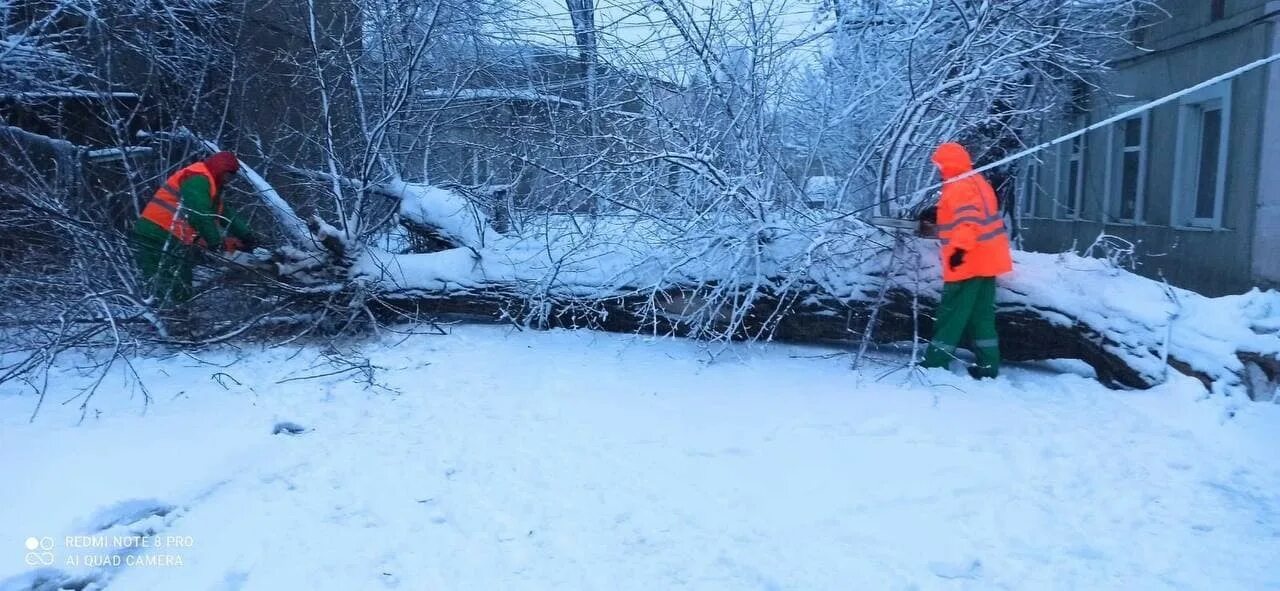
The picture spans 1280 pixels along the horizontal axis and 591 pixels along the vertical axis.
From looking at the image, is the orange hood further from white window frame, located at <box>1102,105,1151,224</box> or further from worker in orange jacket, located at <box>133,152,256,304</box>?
white window frame, located at <box>1102,105,1151,224</box>

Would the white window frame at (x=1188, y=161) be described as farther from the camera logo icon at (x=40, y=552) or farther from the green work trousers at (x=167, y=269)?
the camera logo icon at (x=40, y=552)

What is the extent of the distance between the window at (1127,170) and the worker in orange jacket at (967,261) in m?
7.48

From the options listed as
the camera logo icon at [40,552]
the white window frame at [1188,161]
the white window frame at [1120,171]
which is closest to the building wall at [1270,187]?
the white window frame at [1188,161]

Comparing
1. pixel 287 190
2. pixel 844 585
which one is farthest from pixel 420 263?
pixel 844 585

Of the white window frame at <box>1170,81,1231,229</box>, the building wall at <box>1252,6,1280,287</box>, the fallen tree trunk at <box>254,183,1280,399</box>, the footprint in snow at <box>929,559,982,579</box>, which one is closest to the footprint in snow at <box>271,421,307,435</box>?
the fallen tree trunk at <box>254,183,1280,399</box>

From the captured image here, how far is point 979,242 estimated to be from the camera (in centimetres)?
513

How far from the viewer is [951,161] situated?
5238 mm

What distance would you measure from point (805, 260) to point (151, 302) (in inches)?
155

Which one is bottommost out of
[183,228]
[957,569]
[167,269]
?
[957,569]

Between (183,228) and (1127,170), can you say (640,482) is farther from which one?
(1127,170)

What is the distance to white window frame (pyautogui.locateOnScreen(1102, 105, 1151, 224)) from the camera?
1141 centimetres

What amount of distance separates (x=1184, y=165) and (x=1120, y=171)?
180 centimetres

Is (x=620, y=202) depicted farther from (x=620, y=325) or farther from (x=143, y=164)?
(x=143, y=164)

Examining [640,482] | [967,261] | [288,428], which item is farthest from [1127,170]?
[288,428]
